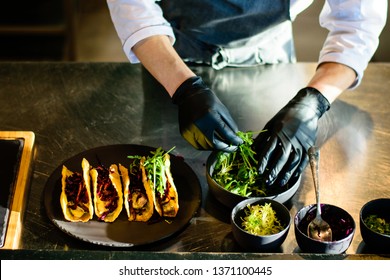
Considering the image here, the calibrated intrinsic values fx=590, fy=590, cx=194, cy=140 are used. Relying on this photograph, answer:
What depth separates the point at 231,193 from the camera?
1.66m

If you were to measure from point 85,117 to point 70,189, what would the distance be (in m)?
0.48

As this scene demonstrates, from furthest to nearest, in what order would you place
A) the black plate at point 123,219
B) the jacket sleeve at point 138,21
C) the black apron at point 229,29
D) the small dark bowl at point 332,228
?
the black apron at point 229,29 → the jacket sleeve at point 138,21 → the black plate at point 123,219 → the small dark bowl at point 332,228

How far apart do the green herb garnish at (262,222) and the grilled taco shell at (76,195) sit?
450mm

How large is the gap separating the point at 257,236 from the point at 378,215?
0.35m

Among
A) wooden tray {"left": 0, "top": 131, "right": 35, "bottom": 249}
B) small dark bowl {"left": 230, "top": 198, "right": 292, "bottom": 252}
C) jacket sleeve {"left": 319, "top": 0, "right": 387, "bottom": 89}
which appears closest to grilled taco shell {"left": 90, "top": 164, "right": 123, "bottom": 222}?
wooden tray {"left": 0, "top": 131, "right": 35, "bottom": 249}

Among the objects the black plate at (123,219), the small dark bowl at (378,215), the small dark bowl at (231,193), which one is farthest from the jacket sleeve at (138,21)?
the small dark bowl at (378,215)

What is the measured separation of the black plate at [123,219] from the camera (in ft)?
5.27

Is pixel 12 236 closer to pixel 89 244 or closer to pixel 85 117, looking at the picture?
pixel 89 244

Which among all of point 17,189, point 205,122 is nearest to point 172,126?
point 205,122

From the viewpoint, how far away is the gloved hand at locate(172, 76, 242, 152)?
1771mm

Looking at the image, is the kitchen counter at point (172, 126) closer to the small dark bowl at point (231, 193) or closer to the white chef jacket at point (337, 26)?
the small dark bowl at point (231, 193)

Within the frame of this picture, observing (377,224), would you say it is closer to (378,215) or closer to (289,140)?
(378,215)

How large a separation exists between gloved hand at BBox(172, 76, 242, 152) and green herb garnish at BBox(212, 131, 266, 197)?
1.3 inches

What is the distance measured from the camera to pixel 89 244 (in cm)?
161
